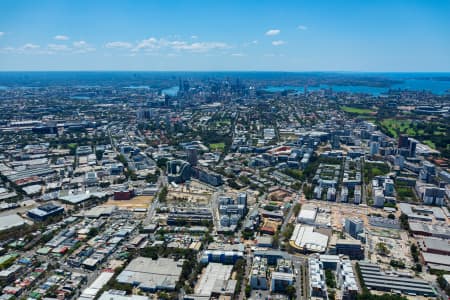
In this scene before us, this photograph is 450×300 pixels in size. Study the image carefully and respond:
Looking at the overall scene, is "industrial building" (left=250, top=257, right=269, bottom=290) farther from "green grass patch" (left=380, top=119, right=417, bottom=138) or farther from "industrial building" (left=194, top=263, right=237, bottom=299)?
"green grass patch" (left=380, top=119, right=417, bottom=138)

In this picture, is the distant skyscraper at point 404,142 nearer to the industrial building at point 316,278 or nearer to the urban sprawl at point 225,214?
the urban sprawl at point 225,214

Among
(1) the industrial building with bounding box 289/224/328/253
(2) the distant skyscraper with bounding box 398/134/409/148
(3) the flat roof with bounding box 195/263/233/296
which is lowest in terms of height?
(3) the flat roof with bounding box 195/263/233/296

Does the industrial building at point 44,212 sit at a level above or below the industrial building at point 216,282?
above

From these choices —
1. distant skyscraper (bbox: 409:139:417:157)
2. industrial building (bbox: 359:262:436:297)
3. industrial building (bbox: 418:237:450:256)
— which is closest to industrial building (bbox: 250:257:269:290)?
industrial building (bbox: 359:262:436:297)

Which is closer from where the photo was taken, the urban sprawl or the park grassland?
the urban sprawl

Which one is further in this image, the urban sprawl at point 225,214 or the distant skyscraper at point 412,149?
the distant skyscraper at point 412,149

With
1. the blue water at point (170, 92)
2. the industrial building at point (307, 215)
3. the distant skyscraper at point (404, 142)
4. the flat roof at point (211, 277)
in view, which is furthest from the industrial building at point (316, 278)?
the blue water at point (170, 92)

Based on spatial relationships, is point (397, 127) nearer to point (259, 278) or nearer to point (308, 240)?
point (308, 240)

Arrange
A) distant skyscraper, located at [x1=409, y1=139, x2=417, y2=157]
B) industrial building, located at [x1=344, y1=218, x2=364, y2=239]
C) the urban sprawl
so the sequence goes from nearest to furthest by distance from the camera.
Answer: the urban sprawl < industrial building, located at [x1=344, y1=218, x2=364, y2=239] < distant skyscraper, located at [x1=409, y1=139, x2=417, y2=157]

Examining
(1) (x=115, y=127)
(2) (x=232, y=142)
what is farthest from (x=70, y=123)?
(2) (x=232, y=142)

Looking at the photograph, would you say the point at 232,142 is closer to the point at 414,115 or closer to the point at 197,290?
the point at 197,290

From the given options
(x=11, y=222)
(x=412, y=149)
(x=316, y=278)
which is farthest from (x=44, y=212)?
(x=412, y=149)
